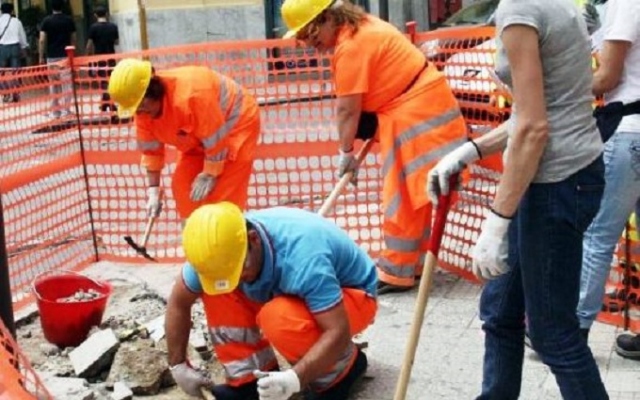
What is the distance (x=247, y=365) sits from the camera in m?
4.27

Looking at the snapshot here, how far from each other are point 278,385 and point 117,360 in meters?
1.16

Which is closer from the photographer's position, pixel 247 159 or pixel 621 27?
pixel 621 27

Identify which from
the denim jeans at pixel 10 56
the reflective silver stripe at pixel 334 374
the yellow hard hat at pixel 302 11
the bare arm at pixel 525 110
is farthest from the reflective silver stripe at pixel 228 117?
the denim jeans at pixel 10 56

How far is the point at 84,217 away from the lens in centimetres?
696

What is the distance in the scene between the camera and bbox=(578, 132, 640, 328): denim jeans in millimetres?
4363

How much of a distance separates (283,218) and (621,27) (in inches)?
56.3

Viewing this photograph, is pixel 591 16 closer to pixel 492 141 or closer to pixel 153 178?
pixel 492 141

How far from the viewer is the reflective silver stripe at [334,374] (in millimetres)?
4195

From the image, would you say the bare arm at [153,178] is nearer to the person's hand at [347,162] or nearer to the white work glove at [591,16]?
the person's hand at [347,162]

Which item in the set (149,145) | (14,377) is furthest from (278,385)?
(149,145)

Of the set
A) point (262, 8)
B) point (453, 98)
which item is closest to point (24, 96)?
point (453, 98)

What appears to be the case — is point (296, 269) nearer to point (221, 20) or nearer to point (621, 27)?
point (621, 27)

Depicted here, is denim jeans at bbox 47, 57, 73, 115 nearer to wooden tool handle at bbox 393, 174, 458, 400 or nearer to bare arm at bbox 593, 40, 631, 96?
bare arm at bbox 593, 40, 631, 96

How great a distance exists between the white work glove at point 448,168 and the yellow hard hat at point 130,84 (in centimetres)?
211
